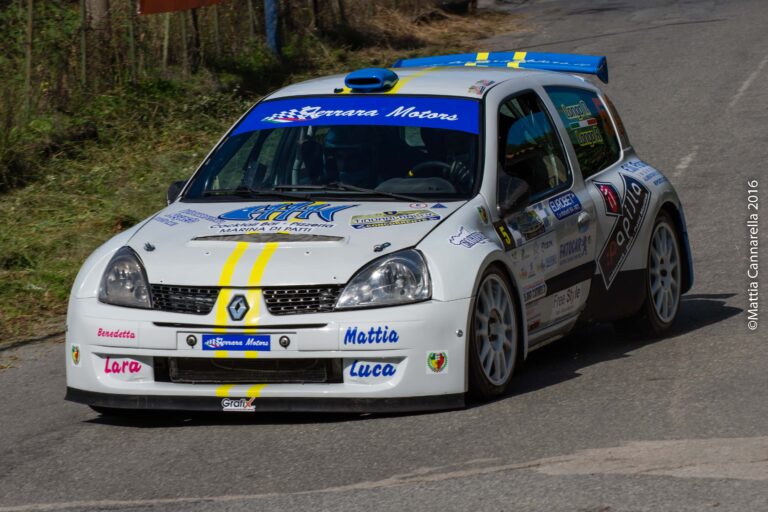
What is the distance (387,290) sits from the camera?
20.2 ft

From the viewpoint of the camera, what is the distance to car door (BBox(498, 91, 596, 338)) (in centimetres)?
702

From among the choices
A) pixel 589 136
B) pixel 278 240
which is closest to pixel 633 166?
pixel 589 136

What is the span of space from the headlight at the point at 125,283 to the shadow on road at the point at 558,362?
587 millimetres

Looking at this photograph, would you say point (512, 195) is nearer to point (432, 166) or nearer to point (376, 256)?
point (432, 166)

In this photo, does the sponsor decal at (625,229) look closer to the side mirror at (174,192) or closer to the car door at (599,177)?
the car door at (599,177)

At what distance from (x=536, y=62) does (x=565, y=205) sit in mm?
1637

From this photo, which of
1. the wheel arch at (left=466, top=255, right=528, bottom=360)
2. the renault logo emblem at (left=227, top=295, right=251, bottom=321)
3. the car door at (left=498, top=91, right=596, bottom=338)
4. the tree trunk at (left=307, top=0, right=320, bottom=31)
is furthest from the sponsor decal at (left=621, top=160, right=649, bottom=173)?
the tree trunk at (left=307, top=0, right=320, bottom=31)

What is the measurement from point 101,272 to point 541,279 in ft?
7.17

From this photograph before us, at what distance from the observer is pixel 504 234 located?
6.81m

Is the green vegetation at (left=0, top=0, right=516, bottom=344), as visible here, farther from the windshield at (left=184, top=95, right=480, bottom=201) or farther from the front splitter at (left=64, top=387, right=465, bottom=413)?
the front splitter at (left=64, top=387, right=465, bottom=413)

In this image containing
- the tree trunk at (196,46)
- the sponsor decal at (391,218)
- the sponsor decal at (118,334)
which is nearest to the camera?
the sponsor decal at (118,334)

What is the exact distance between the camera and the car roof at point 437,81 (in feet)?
24.7

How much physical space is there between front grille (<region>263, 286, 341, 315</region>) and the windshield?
984 mm

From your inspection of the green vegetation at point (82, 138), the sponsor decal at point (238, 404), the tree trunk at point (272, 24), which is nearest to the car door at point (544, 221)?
the sponsor decal at point (238, 404)
